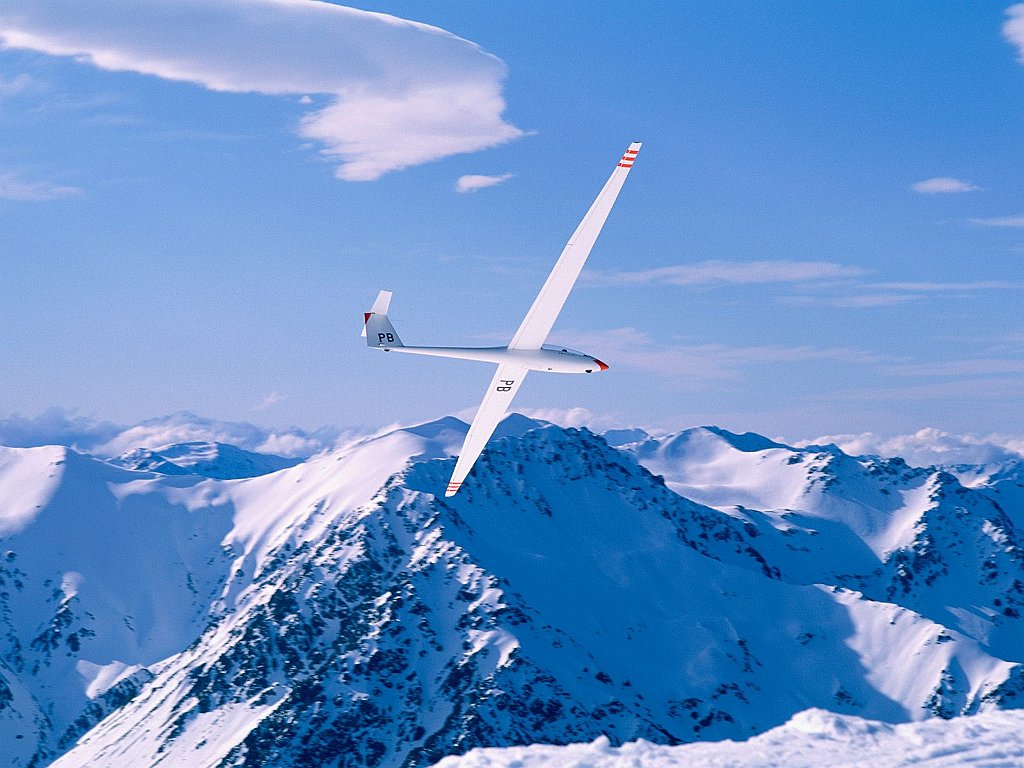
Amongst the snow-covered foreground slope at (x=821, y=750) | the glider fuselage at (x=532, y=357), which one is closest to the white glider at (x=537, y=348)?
the glider fuselage at (x=532, y=357)

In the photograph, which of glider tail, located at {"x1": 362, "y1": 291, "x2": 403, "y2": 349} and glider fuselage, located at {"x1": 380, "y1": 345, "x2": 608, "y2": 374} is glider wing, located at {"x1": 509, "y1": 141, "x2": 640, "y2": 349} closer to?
glider fuselage, located at {"x1": 380, "y1": 345, "x2": 608, "y2": 374}

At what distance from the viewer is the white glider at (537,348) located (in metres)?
62.4

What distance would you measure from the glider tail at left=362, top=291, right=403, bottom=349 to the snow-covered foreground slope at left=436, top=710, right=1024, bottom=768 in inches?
1675

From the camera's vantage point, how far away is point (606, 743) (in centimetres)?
3412

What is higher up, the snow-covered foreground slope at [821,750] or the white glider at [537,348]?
the white glider at [537,348]

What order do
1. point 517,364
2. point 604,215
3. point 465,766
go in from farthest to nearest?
point 517,364 < point 604,215 < point 465,766

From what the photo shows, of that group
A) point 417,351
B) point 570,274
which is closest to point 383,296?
point 417,351

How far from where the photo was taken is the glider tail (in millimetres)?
73000

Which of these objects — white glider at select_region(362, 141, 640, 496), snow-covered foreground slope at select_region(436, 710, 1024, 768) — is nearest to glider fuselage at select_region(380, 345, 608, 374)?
white glider at select_region(362, 141, 640, 496)

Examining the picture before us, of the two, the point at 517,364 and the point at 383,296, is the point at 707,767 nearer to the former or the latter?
the point at 517,364

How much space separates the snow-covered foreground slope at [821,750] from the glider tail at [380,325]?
42.6 metres

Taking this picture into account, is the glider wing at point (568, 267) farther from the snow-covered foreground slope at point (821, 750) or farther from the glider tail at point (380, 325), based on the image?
the snow-covered foreground slope at point (821, 750)

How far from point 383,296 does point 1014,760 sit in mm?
51376

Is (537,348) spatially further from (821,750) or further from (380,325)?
(821,750)
